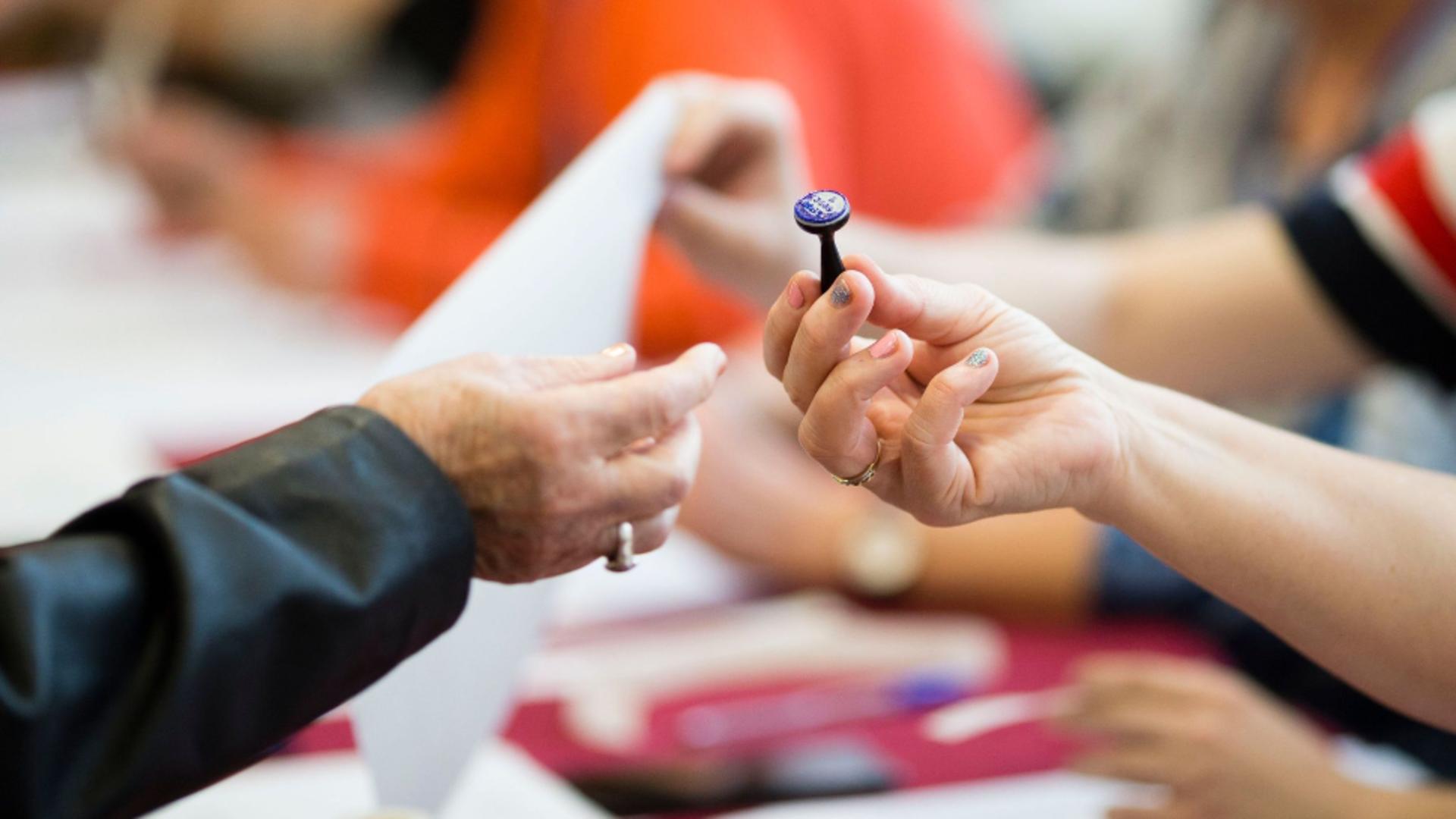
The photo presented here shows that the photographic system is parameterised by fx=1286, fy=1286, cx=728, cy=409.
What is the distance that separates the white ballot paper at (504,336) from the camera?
535 mm

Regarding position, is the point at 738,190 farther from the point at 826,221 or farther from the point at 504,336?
the point at 826,221

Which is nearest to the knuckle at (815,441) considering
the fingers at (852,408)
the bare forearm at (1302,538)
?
the fingers at (852,408)

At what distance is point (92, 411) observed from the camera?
127 cm

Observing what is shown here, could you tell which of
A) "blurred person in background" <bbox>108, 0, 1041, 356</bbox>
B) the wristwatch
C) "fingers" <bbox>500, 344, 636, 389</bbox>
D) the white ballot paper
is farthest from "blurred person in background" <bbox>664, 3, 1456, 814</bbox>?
"blurred person in background" <bbox>108, 0, 1041, 356</bbox>

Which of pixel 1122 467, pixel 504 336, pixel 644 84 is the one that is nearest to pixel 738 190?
pixel 504 336

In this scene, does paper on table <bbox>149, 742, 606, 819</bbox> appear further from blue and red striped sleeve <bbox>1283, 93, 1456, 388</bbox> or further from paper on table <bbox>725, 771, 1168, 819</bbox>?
blue and red striped sleeve <bbox>1283, 93, 1456, 388</bbox>

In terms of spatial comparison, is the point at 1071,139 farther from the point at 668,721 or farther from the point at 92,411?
the point at 92,411

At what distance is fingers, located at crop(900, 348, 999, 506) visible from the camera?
41 cm

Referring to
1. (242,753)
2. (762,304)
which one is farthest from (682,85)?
(242,753)

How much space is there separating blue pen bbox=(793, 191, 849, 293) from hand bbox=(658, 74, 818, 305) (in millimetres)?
328

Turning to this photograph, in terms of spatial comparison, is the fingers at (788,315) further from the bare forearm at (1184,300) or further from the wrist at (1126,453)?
the bare forearm at (1184,300)

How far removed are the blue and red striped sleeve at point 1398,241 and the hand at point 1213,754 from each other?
248 millimetres

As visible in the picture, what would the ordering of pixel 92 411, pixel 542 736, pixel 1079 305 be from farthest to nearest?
pixel 92 411 < pixel 1079 305 < pixel 542 736

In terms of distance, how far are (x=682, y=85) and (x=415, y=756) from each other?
1.39ft
